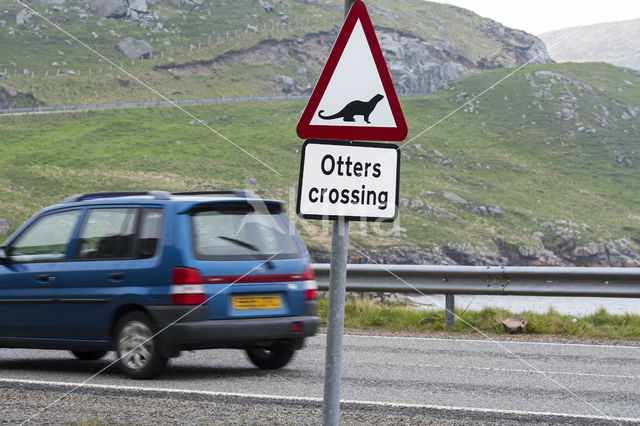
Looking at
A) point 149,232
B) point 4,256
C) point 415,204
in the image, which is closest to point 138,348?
point 149,232

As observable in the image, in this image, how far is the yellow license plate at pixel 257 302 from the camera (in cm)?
790

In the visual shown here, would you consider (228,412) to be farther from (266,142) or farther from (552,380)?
(266,142)

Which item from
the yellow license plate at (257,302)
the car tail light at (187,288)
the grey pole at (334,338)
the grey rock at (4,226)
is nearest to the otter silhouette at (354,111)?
the grey pole at (334,338)

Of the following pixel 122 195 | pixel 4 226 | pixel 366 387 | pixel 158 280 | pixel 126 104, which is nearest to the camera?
pixel 366 387

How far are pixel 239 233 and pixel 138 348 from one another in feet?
4.74

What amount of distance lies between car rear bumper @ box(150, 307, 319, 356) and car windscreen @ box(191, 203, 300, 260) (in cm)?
59

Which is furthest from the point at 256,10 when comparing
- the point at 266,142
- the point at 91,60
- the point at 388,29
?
the point at 266,142

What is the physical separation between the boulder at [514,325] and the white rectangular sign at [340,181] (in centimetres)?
826

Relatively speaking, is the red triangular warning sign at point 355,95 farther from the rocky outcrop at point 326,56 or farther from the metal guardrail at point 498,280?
the rocky outcrop at point 326,56

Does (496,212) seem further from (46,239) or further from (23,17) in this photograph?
(46,239)

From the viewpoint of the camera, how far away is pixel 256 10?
198 metres

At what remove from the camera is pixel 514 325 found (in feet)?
39.0

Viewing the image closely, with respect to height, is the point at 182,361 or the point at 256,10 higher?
the point at 256,10

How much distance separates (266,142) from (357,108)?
4629 inches
